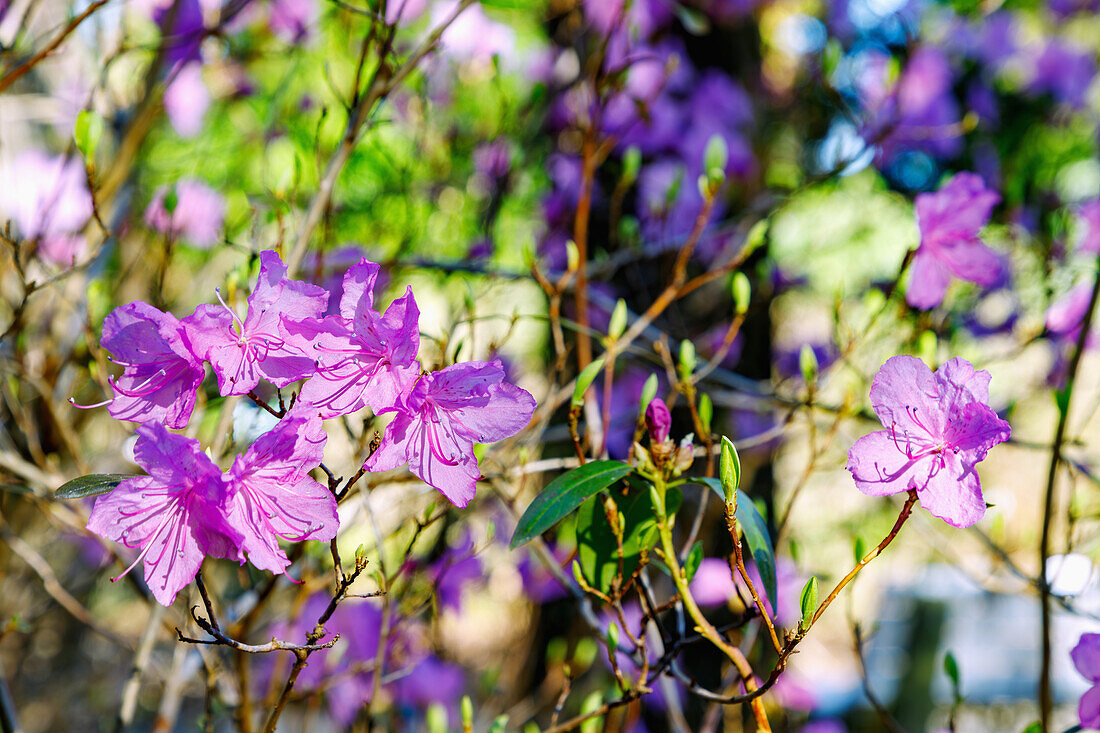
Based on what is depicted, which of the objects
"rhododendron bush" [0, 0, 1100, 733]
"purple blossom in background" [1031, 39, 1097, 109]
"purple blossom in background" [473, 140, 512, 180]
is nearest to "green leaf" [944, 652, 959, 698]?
"rhododendron bush" [0, 0, 1100, 733]

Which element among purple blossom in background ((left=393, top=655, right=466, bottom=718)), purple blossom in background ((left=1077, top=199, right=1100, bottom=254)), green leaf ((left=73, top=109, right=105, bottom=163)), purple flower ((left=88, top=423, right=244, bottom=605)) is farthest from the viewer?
purple blossom in background ((left=393, top=655, right=466, bottom=718))

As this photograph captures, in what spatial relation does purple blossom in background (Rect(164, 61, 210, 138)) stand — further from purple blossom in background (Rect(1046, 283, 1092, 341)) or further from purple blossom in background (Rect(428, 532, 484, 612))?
purple blossom in background (Rect(1046, 283, 1092, 341))

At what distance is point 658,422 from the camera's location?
866mm

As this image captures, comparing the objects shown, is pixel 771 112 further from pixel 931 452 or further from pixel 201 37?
pixel 931 452

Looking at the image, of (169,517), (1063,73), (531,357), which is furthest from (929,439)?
(1063,73)

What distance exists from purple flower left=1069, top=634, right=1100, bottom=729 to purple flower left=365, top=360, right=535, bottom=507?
68cm

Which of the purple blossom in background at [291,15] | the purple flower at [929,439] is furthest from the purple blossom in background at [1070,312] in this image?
the purple blossom in background at [291,15]

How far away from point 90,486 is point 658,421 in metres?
0.55

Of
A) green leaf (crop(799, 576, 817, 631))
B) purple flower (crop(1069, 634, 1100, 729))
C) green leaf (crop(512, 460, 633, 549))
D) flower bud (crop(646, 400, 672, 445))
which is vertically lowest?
purple flower (crop(1069, 634, 1100, 729))

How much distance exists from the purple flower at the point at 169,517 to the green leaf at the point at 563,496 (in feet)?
0.85

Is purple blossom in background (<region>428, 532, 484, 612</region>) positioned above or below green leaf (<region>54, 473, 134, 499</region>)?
below

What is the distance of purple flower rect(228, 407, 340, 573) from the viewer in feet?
2.39

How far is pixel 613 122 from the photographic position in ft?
8.49

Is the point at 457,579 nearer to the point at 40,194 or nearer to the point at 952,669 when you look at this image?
the point at 952,669
